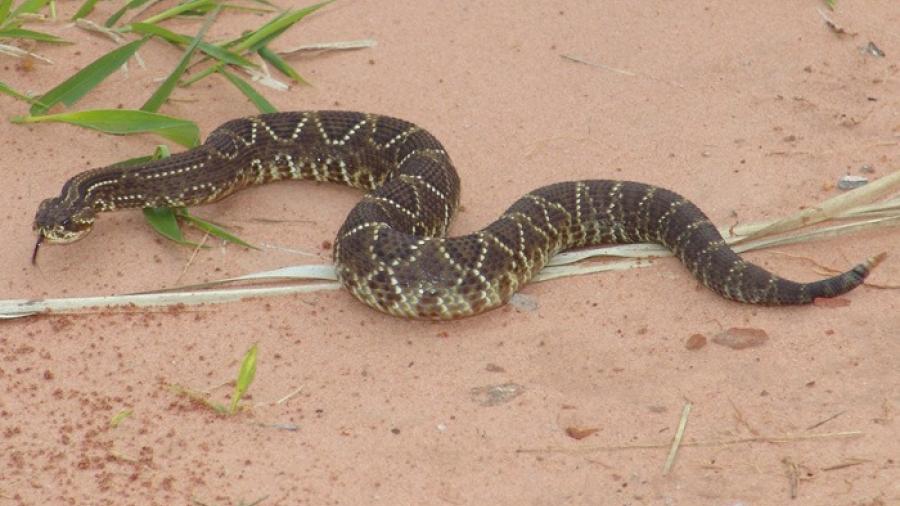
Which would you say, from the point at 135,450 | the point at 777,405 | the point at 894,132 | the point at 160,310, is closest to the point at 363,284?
the point at 160,310

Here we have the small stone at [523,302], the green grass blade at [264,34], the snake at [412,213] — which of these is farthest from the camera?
the green grass blade at [264,34]

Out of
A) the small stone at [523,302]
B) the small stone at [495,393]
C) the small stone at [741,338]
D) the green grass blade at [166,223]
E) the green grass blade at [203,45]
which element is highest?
the green grass blade at [203,45]

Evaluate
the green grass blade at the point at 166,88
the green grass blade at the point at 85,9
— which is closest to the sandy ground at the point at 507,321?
the green grass blade at the point at 85,9

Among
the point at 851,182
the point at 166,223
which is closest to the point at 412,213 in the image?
the point at 166,223

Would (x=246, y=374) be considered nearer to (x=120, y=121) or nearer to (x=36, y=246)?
(x=36, y=246)

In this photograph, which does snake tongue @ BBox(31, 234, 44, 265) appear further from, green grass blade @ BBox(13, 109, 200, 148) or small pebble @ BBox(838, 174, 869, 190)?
small pebble @ BBox(838, 174, 869, 190)

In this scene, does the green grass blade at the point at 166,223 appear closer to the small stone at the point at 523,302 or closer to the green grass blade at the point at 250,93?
the green grass blade at the point at 250,93

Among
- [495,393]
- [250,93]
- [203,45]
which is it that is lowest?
[495,393]
